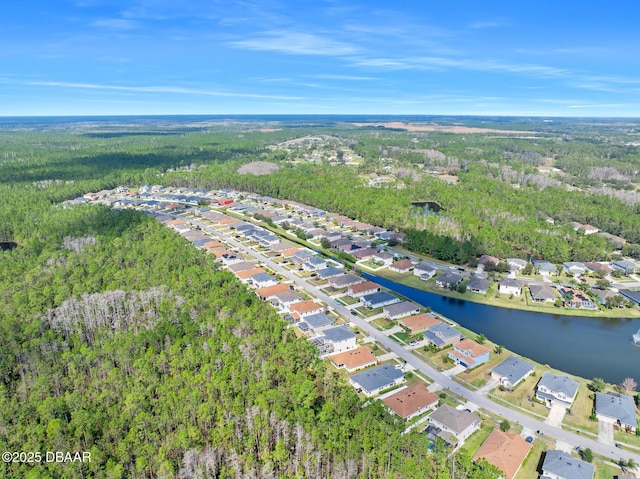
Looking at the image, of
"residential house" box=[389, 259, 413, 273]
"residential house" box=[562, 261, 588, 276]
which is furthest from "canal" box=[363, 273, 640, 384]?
"residential house" box=[562, 261, 588, 276]

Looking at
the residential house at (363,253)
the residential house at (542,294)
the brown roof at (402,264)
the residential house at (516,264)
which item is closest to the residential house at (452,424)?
the residential house at (542,294)

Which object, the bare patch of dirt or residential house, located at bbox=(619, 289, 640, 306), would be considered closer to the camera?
residential house, located at bbox=(619, 289, 640, 306)

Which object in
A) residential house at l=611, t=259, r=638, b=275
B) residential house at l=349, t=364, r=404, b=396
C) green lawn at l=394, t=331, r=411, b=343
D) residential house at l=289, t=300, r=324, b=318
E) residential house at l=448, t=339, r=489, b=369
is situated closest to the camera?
residential house at l=349, t=364, r=404, b=396

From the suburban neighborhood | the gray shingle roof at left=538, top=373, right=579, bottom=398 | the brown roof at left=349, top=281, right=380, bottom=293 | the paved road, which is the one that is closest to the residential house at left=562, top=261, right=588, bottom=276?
the suburban neighborhood

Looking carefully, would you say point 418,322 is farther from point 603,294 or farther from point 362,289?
point 603,294

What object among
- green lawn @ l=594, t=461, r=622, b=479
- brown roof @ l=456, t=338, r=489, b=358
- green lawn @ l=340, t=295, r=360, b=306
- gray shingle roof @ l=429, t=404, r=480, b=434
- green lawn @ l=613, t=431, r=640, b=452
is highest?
green lawn @ l=340, t=295, r=360, b=306

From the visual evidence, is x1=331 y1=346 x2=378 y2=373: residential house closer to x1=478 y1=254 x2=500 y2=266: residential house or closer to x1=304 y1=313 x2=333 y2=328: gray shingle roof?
x1=304 y1=313 x2=333 y2=328: gray shingle roof

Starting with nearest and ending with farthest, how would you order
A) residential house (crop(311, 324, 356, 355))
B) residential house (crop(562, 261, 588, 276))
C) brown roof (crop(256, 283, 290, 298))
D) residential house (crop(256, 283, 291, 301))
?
residential house (crop(311, 324, 356, 355)), residential house (crop(256, 283, 291, 301)), brown roof (crop(256, 283, 290, 298)), residential house (crop(562, 261, 588, 276))

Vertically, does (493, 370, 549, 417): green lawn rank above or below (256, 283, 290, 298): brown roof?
below
